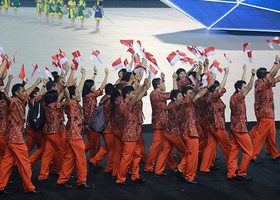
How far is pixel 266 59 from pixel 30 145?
11.5 m

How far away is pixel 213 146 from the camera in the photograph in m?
10.0

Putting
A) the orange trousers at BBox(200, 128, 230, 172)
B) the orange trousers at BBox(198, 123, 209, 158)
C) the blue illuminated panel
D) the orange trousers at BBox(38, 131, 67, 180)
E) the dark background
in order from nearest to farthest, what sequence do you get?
the orange trousers at BBox(38, 131, 67, 180)
the orange trousers at BBox(200, 128, 230, 172)
the orange trousers at BBox(198, 123, 209, 158)
the blue illuminated panel
the dark background

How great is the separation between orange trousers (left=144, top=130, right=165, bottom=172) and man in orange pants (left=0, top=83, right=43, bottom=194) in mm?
1800

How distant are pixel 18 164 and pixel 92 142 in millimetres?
1699

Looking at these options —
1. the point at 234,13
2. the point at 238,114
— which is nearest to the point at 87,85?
the point at 238,114

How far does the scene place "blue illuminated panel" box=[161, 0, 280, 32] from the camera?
24.1m

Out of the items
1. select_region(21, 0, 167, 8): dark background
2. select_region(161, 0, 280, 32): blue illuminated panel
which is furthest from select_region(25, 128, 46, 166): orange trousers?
select_region(21, 0, 167, 8): dark background

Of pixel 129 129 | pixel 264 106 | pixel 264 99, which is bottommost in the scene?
pixel 129 129

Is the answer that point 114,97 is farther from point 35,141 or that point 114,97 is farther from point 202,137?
point 202,137

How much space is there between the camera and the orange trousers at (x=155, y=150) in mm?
10062

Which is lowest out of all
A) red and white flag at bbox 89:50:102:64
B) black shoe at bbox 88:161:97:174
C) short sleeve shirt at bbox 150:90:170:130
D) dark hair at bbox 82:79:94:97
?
black shoe at bbox 88:161:97:174

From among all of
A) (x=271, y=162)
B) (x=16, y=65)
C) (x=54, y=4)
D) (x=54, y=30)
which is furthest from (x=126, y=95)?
(x=54, y=4)

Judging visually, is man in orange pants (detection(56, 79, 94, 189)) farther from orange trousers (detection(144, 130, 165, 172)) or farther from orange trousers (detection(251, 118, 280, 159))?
orange trousers (detection(251, 118, 280, 159))

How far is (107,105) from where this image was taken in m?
9.91
